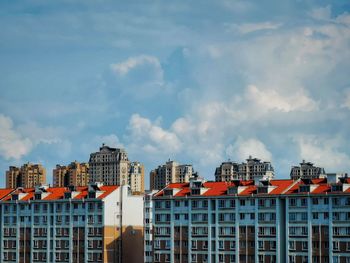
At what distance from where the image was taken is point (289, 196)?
372 feet

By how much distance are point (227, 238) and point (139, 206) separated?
23699 mm

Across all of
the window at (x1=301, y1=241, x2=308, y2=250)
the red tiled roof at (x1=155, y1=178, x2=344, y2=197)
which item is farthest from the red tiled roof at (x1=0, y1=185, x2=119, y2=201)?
the window at (x1=301, y1=241, x2=308, y2=250)

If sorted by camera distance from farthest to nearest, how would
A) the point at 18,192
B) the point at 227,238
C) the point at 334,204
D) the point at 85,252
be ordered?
1. the point at 18,192
2. the point at 85,252
3. the point at 227,238
4. the point at 334,204

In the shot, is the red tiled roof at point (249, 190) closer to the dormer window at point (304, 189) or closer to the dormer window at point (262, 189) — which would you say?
the dormer window at point (262, 189)

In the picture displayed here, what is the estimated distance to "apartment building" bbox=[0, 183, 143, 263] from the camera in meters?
129

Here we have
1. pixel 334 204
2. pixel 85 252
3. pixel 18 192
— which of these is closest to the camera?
pixel 334 204

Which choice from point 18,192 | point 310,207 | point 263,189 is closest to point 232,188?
point 263,189

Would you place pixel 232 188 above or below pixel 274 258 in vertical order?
above

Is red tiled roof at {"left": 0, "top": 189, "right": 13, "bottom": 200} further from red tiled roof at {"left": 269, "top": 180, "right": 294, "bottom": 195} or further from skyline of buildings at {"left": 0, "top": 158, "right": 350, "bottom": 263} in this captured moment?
red tiled roof at {"left": 269, "top": 180, "right": 294, "bottom": 195}

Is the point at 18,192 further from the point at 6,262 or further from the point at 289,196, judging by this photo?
the point at 289,196

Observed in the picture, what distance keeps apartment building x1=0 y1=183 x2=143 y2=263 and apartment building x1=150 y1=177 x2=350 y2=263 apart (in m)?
8.94

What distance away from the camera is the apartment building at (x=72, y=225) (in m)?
129

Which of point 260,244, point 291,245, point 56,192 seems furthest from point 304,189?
point 56,192

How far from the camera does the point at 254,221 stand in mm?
115688
